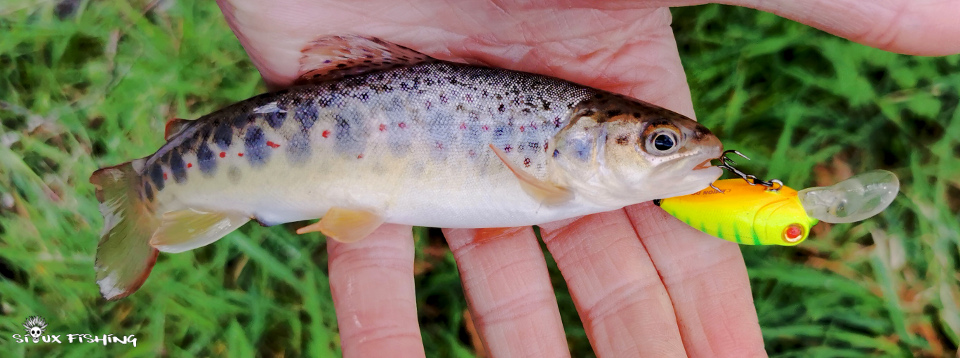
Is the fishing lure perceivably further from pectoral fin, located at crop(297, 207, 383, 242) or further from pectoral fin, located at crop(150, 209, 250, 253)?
pectoral fin, located at crop(150, 209, 250, 253)

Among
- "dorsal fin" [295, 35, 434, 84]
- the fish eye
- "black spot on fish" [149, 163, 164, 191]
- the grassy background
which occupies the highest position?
"dorsal fin" [295, 35, 434, 84]

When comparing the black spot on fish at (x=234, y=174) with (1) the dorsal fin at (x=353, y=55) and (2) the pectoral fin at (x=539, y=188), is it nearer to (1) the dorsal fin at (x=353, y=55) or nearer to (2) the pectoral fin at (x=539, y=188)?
(1) the dorsal fin at (x=353, y=55)

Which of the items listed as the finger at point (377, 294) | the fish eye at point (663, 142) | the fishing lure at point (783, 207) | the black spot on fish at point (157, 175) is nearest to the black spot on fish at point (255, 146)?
the black spot on fish at point (157, 175)

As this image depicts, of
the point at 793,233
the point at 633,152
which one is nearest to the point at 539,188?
the point at 633,152

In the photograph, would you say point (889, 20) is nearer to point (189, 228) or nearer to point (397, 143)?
point (397, 143)

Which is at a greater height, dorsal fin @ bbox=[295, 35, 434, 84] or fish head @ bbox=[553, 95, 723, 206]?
dorsal fin @ bbox=[295, 35, 434, 84]

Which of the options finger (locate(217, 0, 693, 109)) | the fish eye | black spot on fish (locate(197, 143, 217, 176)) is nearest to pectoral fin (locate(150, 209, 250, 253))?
black spot on fish (locate(197, 143, 217, 176))
